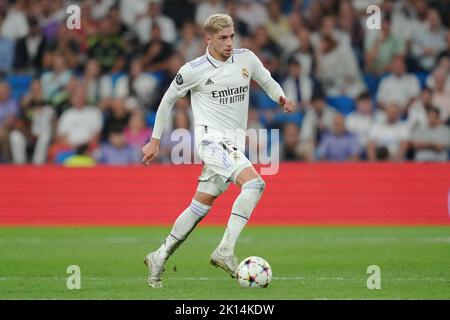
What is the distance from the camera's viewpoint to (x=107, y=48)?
22.1 meters

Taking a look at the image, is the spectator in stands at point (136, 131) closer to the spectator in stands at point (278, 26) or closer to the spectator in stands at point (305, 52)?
the spectator in stands at point (305, 52)

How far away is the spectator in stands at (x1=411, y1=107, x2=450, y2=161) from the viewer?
19562 mm

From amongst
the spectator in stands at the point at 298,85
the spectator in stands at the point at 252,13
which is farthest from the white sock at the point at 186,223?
the spectator in stands at the point at 252,13

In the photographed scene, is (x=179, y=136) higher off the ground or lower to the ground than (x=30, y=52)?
lower

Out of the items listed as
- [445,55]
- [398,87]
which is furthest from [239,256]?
[445,55]

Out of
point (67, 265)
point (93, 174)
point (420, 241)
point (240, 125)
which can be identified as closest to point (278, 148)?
point (93, 174)

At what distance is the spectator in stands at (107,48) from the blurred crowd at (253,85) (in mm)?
21

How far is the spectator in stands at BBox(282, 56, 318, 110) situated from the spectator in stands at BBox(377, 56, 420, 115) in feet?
4.70

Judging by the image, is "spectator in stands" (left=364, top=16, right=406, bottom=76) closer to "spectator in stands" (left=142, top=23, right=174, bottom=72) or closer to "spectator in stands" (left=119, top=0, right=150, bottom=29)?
"spectator in stands" (left=142, top=23, right=174, bottom=72)

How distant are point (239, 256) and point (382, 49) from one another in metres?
9.69

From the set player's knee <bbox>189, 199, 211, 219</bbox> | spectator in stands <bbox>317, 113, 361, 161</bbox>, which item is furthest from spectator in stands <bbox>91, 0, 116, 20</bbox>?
player's knee <bbox>189, 199, 211, 219</bbox>

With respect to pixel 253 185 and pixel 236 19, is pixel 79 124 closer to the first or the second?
pixel 236 19

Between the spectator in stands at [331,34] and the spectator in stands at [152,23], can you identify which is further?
the spectator in stands at [152,23]

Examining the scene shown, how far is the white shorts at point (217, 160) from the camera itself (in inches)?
400
